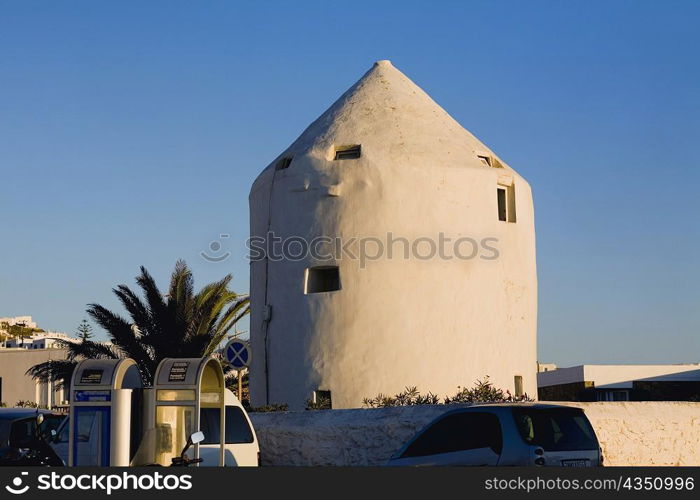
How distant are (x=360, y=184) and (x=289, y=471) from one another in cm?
1841

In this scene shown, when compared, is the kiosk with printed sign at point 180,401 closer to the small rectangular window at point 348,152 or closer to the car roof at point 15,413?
the car roof at point 15,413

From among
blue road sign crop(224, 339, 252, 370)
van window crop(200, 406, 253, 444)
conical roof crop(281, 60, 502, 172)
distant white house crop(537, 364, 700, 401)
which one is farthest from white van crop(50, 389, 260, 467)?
distant white house crop(537, 364, 700, 401)

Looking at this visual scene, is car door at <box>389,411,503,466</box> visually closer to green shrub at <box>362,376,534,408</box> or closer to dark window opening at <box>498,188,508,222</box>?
green shrub at <box>362,376,534,408</box>

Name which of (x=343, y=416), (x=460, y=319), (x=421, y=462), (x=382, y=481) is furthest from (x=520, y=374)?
(x=382, y=481)

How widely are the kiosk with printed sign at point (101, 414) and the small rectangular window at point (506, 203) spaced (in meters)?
16.7

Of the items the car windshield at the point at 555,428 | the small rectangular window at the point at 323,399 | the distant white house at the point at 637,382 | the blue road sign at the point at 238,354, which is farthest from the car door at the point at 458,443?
the distant white house at the point at 637,382

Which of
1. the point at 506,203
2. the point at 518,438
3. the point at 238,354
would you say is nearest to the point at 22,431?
the point at 238,354

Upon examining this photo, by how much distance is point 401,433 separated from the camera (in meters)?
19.3

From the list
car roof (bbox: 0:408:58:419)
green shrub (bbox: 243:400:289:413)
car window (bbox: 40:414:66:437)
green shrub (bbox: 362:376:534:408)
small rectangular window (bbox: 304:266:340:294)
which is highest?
small rectangular window (bbox: 304:266:340:294)

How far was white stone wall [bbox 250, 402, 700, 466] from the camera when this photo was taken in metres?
18.4

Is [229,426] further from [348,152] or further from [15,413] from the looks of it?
[348,152]

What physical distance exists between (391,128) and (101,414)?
53.0 ft

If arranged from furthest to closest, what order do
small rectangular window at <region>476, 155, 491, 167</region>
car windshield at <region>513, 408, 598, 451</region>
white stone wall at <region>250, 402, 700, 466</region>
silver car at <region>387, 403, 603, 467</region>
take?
1. small rectangular window at <region>476, 155, 491, 167</region>
2. white stone wall at <region>250, 402, 700, 466</region>
3. car windshield at <region>513, 408, 598, 451</region>
4. silver car at <region>387, 403, 603, 467</region>

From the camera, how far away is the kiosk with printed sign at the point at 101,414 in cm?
1330
